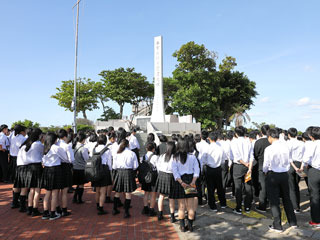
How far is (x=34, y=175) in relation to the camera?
14.3ft

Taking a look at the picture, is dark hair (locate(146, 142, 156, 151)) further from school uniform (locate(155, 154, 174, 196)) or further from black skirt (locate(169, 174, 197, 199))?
black skirt (locate(169, 174, 197, 199))

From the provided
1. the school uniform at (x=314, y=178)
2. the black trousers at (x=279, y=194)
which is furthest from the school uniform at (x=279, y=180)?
the school uniform at (x=314, y=178)

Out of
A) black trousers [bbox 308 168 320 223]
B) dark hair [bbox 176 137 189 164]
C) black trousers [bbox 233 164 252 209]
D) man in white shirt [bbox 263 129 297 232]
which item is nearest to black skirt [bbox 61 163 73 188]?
dark hair [bbox 176 137 189 164]

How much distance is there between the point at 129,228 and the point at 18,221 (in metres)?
2.27

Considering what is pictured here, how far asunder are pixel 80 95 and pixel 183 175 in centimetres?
3123

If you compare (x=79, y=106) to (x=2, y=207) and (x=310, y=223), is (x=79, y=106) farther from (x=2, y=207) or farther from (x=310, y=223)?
(x=310, y=223)

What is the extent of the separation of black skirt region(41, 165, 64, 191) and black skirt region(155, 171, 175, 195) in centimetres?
203

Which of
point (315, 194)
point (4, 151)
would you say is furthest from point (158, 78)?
point (315, 194)

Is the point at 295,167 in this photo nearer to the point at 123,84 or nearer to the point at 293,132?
the point at 293,132

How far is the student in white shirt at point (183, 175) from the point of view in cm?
378

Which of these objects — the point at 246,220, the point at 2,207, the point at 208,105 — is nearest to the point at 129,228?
the point at 246,220

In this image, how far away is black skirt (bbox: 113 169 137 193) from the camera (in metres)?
4.31

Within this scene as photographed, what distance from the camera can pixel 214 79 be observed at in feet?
84.2

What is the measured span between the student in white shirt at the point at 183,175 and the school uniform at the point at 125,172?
98 cm
